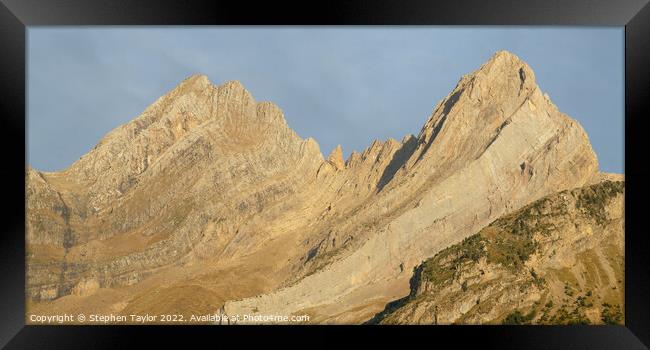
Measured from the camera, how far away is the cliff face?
27781 millimetres

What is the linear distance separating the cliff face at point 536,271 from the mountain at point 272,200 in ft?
8.32

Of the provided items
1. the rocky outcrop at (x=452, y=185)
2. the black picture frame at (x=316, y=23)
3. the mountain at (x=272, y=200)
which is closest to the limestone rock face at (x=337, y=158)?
the mountain at (x=272, y=200)

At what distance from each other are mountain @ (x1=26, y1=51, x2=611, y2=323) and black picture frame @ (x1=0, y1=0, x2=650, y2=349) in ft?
51.5

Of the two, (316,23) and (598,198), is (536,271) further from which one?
(316,23)

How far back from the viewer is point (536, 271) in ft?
99.5

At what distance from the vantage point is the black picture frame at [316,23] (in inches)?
585

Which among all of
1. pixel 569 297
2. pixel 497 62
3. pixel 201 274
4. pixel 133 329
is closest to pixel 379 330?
pixel 133 329

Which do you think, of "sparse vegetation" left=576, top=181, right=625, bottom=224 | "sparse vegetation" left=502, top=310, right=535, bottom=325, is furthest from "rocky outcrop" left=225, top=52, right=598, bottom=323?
"sparse vegetation" left=502, top=310, right=535, bottom=325

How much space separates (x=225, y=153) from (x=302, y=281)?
44.5ft

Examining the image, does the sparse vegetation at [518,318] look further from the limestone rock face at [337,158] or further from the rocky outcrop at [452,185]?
the limestone rock face at [337,158]

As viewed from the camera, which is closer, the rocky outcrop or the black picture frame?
the black picture frame

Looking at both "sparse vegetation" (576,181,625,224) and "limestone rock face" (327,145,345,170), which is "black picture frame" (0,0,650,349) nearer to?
"sparse vegetation" (576,181,625,224)

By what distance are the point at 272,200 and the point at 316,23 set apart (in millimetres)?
30111

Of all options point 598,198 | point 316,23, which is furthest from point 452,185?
point 316,23
